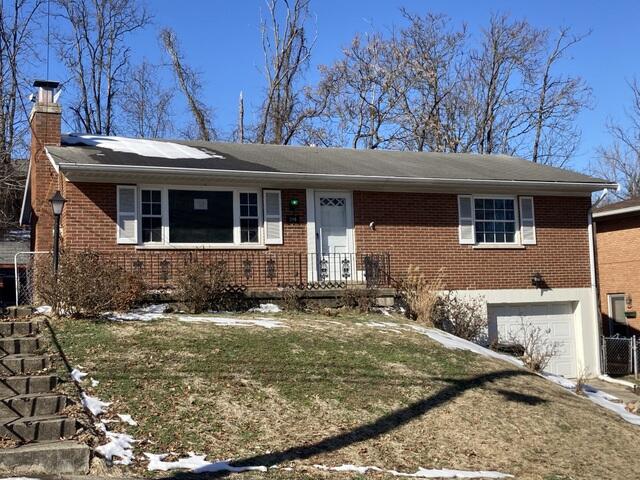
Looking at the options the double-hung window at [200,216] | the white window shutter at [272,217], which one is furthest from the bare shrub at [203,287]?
the white window shutter at [272,217]

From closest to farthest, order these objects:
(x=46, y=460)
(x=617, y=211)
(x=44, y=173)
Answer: (x=46, y=460) → (x=44, y=173) → (x=617, y=211)

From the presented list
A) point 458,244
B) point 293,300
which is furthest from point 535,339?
point 293,300

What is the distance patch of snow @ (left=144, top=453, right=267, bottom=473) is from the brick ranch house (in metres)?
7.86

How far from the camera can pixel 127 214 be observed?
48.6ft

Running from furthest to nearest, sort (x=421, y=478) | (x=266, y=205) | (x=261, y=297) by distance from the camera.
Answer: (x=266, y=205), (x=261, y=297), (x=421, y=478)

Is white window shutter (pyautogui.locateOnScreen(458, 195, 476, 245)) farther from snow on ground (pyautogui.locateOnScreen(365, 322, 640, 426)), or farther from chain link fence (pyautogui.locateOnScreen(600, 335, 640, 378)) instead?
chain link fence (pyautogui.locateOnScreen(600, 335, 640, 378))

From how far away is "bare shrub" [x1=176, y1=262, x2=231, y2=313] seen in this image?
13.7m

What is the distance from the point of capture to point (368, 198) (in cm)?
1666

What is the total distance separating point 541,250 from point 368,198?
4609 mm

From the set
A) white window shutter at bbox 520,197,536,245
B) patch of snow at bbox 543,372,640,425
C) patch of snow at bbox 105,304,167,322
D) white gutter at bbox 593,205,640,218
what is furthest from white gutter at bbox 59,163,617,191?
patch of snow at bbox 543,372,640,425

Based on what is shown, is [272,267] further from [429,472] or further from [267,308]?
[429,472]

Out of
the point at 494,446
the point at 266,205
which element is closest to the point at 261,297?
the point at 266,205

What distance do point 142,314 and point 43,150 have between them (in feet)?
17.8

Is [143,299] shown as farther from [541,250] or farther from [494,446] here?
[541,250]
